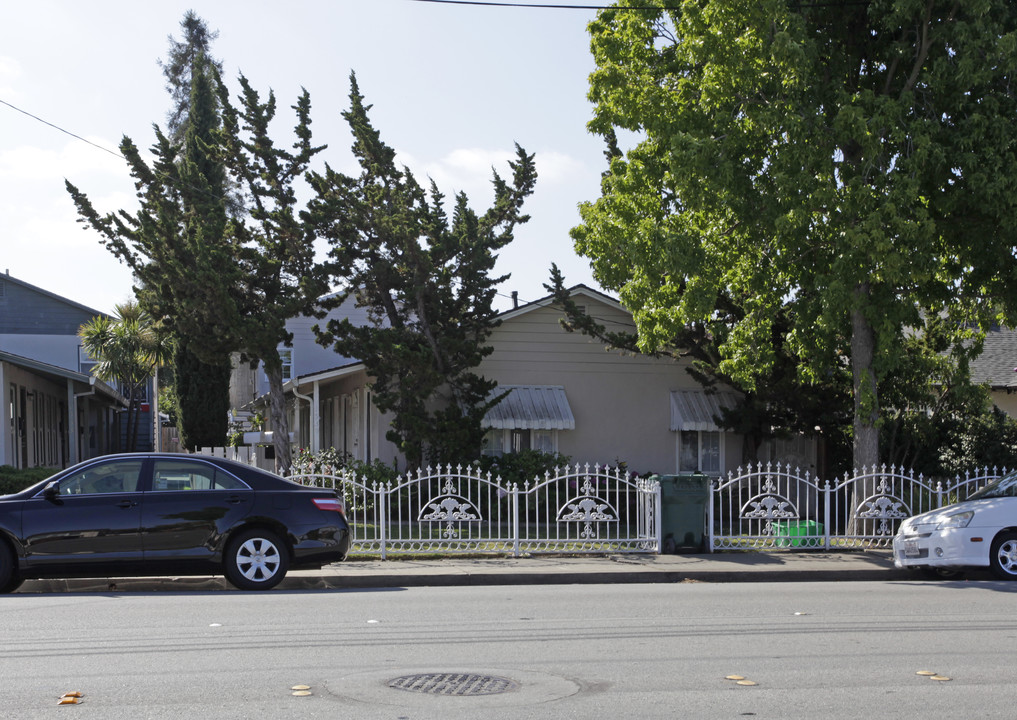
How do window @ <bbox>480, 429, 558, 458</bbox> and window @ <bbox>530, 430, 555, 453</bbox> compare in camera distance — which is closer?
window @ <bbox>480, 429, 558, 458</bbox>

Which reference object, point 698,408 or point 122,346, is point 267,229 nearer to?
point 698,408

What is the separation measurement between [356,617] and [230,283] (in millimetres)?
12345

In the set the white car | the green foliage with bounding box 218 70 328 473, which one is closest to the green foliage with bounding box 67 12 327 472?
the green foliage with bounding box 218 70 328 473

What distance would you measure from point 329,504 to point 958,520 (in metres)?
7.67

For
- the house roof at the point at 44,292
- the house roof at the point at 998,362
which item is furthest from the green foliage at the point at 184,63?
the house roof at the point at 998,362

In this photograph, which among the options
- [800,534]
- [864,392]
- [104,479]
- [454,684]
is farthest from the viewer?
[864,392]

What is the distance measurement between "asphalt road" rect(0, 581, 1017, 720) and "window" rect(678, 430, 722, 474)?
11.7 m

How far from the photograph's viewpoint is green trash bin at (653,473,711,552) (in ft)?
49.2

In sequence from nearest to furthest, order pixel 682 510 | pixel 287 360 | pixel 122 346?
pixel 682 510, pixel 287 360, pixel 122 346

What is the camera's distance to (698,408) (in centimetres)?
2300

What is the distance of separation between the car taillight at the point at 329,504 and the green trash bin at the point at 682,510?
498 cm

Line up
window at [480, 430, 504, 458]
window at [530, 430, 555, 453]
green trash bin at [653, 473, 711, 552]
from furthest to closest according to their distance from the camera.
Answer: window at [530, 430, 555, 453], window at [480, 430, 504, 458], green trash bin at [653, 473, 711, 552]

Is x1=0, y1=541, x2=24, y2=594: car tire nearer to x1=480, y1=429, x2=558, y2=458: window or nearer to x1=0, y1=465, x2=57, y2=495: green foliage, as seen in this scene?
x1=0, y1=465, x2=57, y2=495: green foliage

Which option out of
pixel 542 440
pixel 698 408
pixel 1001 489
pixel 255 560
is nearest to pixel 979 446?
pixel 698 408
